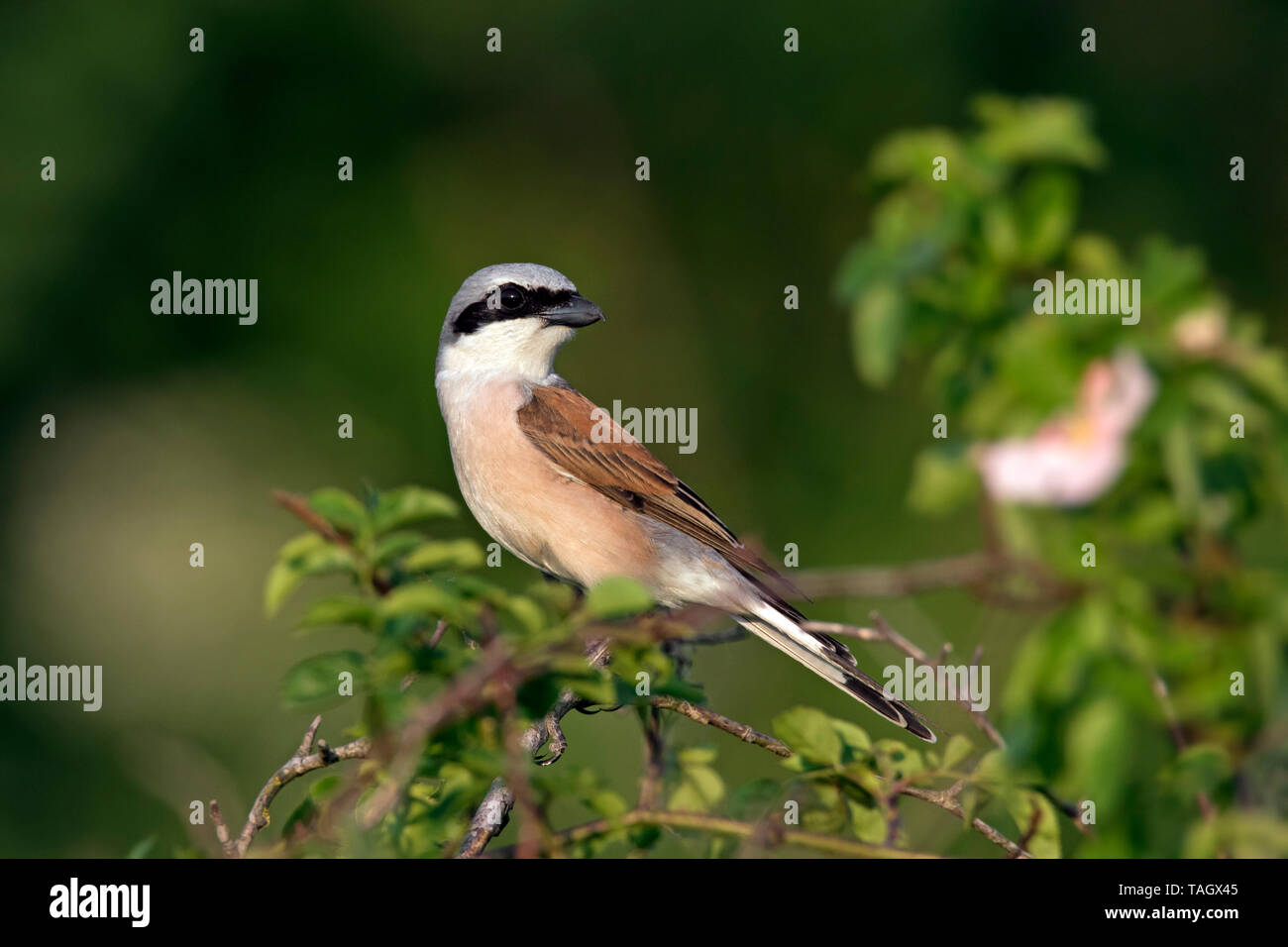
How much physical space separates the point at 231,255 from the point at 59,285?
2.80 feet

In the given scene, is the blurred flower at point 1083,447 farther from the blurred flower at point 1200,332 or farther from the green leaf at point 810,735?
the green leaf at point 810,735

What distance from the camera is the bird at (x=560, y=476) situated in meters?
4.29

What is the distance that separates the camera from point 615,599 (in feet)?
4.82

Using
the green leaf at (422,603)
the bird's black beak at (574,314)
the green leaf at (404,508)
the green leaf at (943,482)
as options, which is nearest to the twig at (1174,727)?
the green leaf at (943,482)

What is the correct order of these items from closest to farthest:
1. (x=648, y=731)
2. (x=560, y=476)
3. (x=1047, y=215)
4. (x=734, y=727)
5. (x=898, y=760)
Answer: (x=1047, y=215), (x=648, y=731), (x=898, y=760), (x=734, y=727), (x=560, y=476)

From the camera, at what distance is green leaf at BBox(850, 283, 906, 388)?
1317 mm

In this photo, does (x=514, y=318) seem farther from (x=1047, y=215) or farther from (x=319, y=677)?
(x=1047, y=215)

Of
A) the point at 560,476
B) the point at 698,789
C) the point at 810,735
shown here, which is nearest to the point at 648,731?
the point at 810,735

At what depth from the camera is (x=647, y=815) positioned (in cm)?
175

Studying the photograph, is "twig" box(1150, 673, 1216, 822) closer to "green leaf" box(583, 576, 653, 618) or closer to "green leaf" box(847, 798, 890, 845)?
"green leaf" box(583, 576, 653, 618)

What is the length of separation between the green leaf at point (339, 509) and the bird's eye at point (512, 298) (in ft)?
9.78

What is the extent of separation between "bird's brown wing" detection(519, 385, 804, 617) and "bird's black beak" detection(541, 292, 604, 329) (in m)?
0.27

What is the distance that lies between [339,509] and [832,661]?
259cm

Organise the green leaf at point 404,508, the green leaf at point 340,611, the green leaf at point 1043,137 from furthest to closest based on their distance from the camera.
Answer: the green leaf at point 404,508 < the green leaf at point 340,611 < the green leaf at point 1043,137
